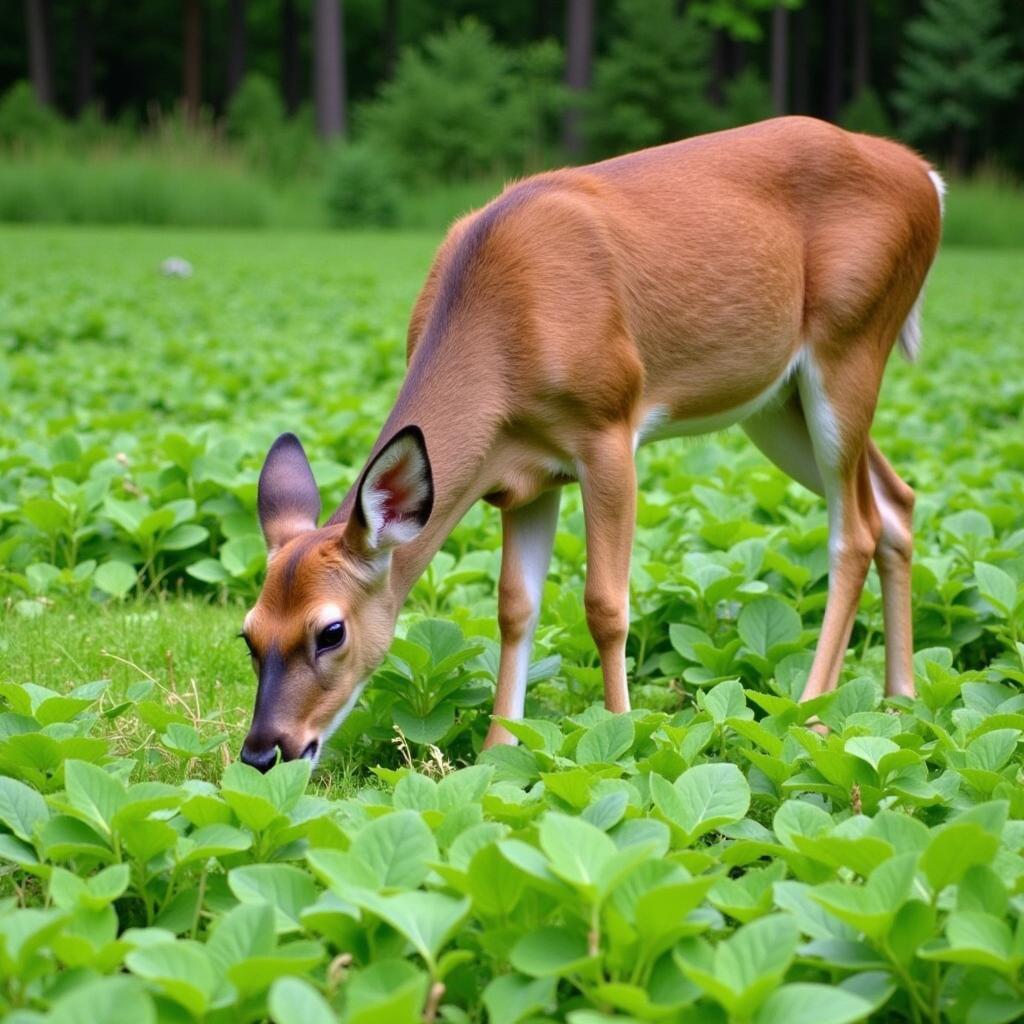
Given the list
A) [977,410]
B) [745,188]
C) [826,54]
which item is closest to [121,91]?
[826,54]

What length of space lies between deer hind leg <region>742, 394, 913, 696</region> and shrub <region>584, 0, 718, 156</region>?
28183mm

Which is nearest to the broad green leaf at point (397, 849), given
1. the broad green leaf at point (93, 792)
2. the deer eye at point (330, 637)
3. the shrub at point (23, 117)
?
the broad green leaf at point (93, 792)

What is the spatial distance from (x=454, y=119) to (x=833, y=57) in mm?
17462

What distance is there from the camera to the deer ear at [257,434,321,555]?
3881 millimetres

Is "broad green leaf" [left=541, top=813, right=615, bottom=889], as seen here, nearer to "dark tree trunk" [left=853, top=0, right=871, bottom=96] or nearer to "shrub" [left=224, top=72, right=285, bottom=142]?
"shrub" [left=224, top=72, right=285, bottom=142]

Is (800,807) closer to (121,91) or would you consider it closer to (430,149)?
(430,149)

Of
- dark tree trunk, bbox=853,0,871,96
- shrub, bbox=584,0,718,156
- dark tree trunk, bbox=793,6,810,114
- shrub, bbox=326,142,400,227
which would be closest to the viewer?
shrub, bbox=326,142,400,227

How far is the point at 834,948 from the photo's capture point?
7.95 ft

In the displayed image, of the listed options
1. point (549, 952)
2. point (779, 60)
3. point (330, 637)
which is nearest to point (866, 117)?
point (779, 60)

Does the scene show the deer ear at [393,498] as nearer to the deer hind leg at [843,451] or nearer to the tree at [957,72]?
the deer hind leg at [843,451]

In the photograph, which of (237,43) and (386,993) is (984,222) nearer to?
(237,43)

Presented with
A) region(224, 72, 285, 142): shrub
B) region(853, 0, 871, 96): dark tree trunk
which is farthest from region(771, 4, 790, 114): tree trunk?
region(224, 72, 285, 142): shrub

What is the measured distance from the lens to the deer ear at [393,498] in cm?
345

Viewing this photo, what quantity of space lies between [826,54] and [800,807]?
4524 cm
